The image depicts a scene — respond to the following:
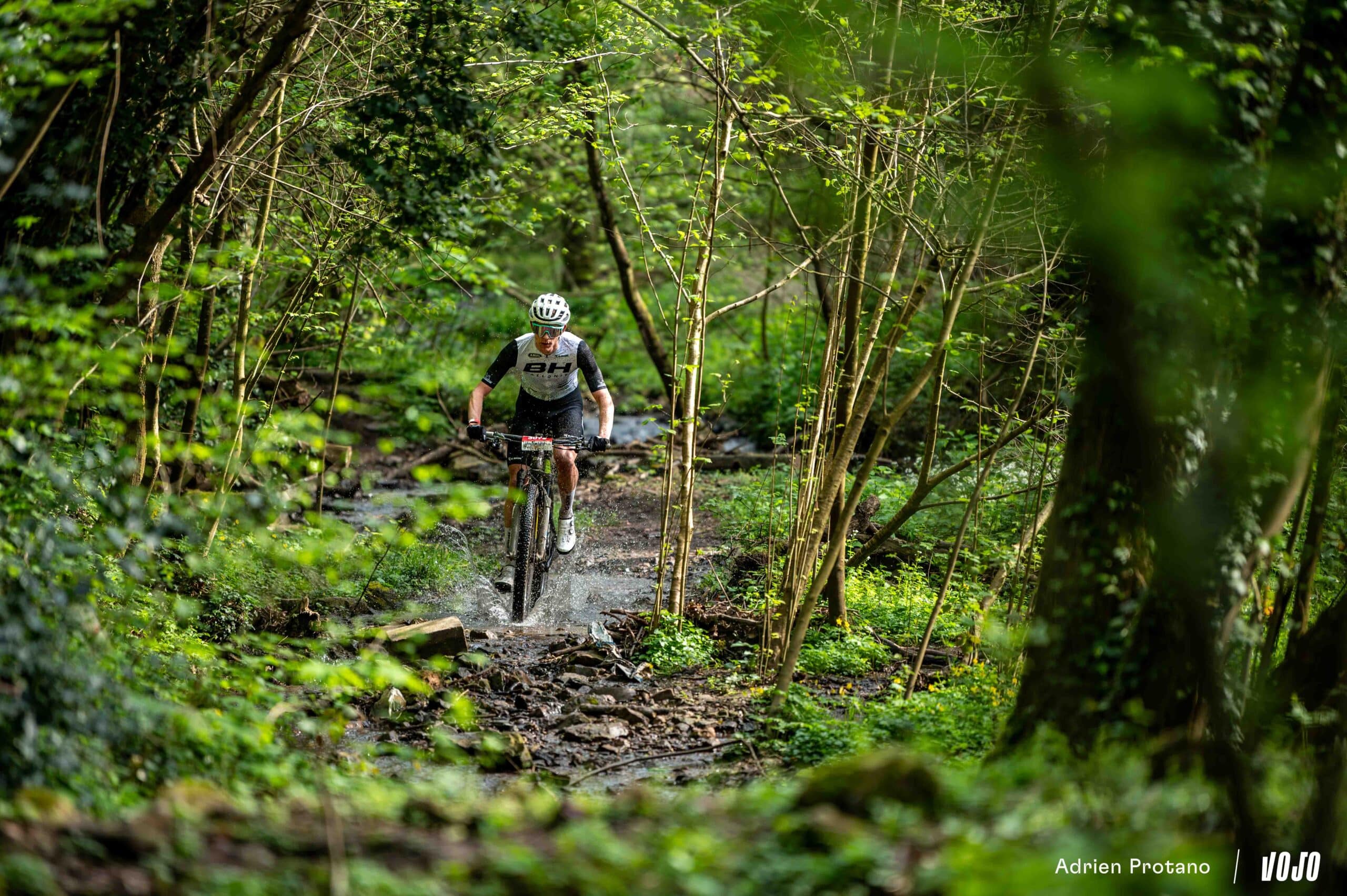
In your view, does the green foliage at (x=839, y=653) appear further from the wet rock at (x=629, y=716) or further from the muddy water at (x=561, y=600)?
the muddy water at (x=561, y=600)

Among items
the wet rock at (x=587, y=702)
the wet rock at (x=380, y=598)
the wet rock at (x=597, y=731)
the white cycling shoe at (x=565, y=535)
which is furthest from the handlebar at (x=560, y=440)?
the wet rock at (x=597, y=731)

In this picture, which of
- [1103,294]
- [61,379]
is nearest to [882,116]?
[1103,294]

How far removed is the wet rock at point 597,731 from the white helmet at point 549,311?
311cm

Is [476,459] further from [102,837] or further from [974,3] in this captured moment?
[102,837]

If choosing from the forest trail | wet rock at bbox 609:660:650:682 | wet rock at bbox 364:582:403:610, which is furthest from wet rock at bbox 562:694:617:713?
wet rock at bbox 364:582:403:610

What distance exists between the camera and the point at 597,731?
594cm

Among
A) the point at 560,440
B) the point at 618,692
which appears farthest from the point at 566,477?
the point at 618,692

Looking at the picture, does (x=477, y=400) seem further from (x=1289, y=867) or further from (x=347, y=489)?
(x=1289, y=867)

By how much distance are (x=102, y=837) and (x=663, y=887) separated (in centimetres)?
150

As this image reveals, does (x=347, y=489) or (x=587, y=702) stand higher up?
(x=587, y=702)

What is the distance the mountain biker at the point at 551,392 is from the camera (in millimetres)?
7934

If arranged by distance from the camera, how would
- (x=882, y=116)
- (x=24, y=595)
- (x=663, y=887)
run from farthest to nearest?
(x=882, y=116), (x=24, y=595), (x=663, y=887)

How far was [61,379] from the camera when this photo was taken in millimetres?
4047

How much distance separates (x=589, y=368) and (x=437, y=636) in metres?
2.48
